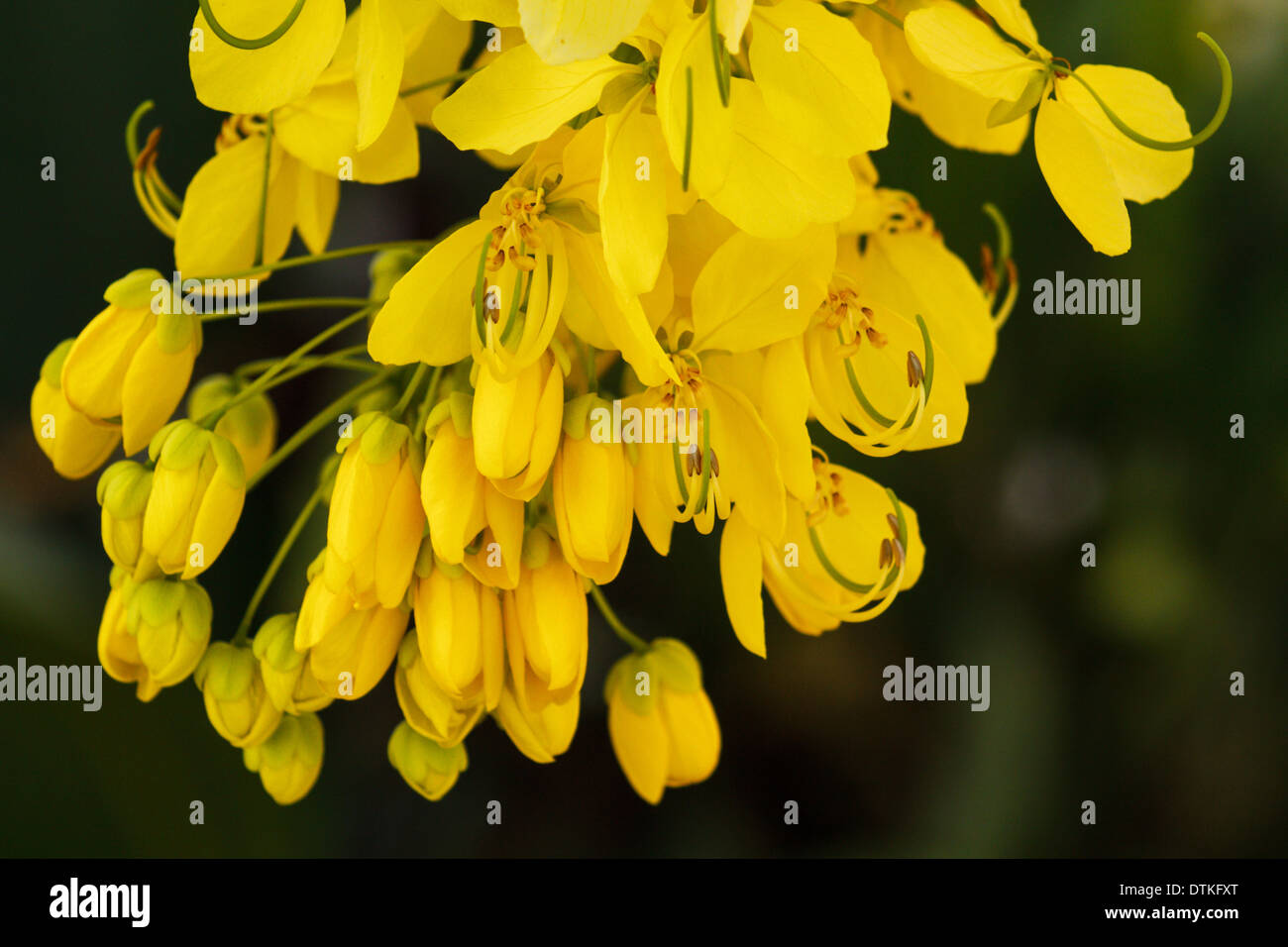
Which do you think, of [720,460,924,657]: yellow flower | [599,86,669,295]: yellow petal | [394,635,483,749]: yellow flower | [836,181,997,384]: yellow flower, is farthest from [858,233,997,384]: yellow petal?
[394,635,483,749]: yellow flower

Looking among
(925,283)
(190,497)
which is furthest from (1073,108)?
(190,497)

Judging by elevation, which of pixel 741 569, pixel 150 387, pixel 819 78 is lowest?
pixel 741 569

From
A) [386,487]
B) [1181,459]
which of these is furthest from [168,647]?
[1181,459]

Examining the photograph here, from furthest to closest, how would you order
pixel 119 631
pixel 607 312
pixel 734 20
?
pixel 119 631 → pixel 607 312 → pixel 734 20

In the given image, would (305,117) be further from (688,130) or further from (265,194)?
(688,130)
